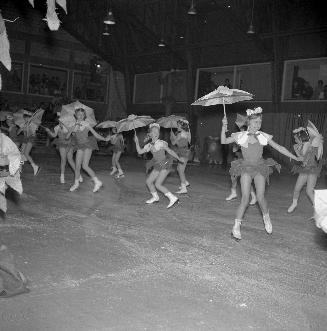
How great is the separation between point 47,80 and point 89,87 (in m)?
2.86

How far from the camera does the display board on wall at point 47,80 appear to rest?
2603 cm

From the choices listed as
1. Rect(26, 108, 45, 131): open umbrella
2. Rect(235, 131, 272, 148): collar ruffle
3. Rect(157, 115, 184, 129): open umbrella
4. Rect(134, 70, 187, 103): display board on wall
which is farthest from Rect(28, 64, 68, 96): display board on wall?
Rect(235, 131, 272, 148): collar ruffle

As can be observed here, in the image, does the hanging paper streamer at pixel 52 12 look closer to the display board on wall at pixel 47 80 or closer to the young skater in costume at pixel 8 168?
the young skater in costume at pixel 8 168

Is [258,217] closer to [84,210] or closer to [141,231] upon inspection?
[141,231]

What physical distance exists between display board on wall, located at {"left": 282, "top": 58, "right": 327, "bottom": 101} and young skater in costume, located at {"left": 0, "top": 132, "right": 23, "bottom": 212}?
18321mm

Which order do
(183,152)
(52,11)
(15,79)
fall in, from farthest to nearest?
1. (15,79)
2. (183,152)
3. (52,11)

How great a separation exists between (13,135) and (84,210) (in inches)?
229

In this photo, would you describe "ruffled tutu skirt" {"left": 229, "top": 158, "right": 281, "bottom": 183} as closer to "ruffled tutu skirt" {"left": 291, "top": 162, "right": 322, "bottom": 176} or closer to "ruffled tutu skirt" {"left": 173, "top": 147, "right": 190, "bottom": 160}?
"ruffled tutu skirt" {"left": 291, "top": 162, "right": 322, "bottom": 176}

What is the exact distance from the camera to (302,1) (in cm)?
Answer: 1889

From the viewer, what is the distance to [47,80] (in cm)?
2661

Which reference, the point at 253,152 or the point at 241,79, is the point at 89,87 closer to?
the point at 241,79

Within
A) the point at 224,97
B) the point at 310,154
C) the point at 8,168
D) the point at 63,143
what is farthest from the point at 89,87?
the point at 8,168

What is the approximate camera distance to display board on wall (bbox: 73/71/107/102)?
27.7m

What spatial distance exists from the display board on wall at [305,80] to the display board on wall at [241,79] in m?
1.01
